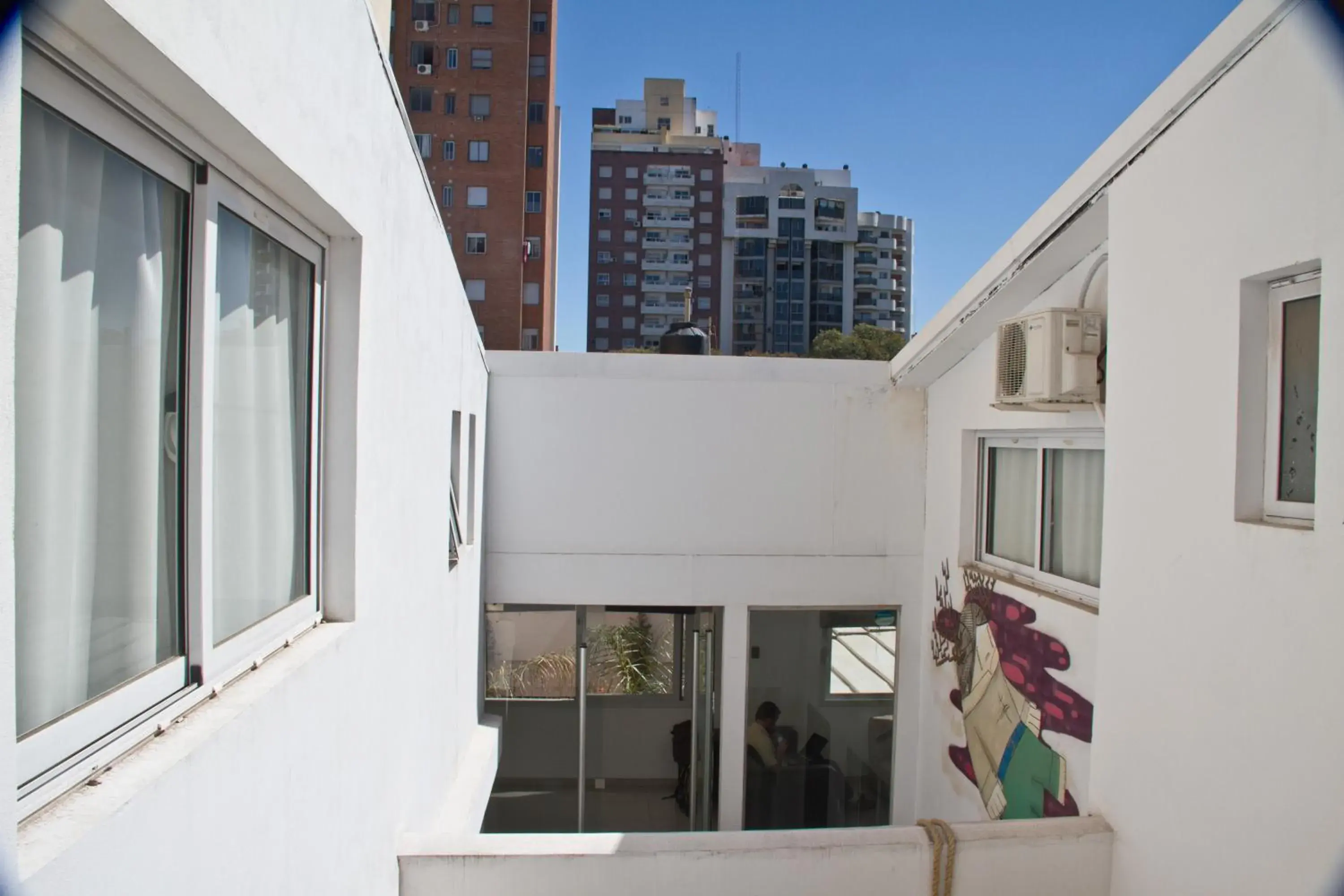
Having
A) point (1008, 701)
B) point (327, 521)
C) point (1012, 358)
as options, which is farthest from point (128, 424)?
point (1008, 701)

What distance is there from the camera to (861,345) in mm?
37312

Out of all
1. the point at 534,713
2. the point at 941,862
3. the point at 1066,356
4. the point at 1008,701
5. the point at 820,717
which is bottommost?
the point at 534,713

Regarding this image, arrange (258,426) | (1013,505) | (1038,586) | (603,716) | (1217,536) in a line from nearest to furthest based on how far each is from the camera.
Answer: (258,426) < (1217,536) < (1038,586) < (1013,505) < (603,716)

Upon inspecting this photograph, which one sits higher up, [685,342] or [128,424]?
[685,342]

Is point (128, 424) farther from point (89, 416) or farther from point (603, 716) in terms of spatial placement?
point (603, 716)

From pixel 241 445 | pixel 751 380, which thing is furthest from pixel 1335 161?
pixel 751 380

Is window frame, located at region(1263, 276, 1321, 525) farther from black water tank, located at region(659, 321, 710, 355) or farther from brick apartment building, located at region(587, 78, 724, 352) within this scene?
brick apartment building, located at region(587, 78, 724, 352)

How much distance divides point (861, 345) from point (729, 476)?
32087 millimetres

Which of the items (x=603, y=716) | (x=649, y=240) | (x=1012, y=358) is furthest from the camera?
(x=649, y=240)

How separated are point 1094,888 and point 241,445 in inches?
142

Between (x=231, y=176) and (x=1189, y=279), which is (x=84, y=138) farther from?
(x=1189, y=279)

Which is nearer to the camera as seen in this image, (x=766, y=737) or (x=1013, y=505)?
(x=1013, y=505)

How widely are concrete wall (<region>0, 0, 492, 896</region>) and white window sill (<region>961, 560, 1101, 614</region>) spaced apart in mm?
3057

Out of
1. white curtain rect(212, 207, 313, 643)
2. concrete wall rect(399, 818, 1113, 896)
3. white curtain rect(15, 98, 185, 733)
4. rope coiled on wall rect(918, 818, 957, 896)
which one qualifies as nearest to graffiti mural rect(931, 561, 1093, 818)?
concrete wall rect(399, 818, 1113, 896)
